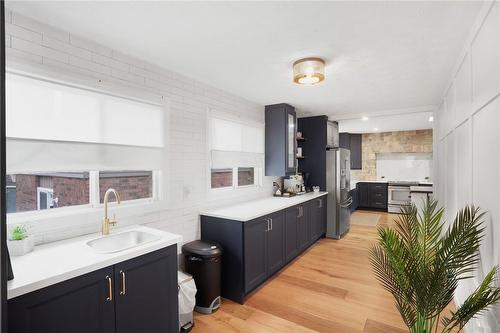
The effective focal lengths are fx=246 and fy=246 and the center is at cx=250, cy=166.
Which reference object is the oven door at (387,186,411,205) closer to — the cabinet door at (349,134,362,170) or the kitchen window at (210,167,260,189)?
the cabinet door at (349,134,362,170)

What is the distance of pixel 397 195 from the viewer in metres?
7.09

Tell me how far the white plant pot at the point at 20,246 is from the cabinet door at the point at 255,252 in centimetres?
172

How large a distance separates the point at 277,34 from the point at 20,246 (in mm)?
2230

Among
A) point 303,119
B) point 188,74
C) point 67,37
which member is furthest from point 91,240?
point 303,119

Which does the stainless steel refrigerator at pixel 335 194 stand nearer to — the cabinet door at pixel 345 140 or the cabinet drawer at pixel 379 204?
the cabinet door at pixel 345 140

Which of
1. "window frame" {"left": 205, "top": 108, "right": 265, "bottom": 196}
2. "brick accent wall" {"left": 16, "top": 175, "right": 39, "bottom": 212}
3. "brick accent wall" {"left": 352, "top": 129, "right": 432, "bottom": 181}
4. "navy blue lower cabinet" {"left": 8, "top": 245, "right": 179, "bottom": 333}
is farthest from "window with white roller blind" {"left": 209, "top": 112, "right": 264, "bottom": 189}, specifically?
"brick accent wall" {"left": 352, "top": 129, "right": 432, "bottom": 181}

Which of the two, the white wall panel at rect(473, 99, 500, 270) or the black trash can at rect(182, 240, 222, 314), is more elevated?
the white wall panel at rect(473, 99, 500, 270)

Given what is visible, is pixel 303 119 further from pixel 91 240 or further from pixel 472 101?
pixel 91 240

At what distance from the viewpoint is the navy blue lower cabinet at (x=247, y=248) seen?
2.64 metres

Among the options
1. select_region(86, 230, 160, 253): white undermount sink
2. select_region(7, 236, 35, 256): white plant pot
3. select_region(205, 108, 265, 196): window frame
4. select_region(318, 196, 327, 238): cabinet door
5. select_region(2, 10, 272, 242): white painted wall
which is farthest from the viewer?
select_region(318, 196, 327, 238): cabinet door

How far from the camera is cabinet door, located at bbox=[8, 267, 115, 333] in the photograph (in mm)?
1184

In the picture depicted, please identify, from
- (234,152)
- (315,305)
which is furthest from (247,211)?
(315,305)

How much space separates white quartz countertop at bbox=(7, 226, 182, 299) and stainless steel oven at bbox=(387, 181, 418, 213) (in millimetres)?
7079

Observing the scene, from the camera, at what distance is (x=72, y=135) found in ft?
6.10
